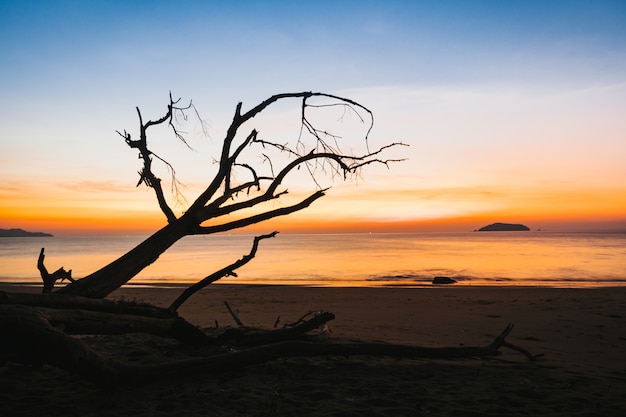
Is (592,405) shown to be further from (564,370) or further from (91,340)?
(91,340)

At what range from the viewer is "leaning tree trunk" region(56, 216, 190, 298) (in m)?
5.84

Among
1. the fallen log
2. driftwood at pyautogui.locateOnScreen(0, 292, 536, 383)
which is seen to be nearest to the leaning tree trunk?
driftwood at pyautogui.locateOnScreen(0, 292, 536, 383)

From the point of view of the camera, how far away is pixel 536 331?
33.5 feet

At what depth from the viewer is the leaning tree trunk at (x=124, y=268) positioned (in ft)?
19.2

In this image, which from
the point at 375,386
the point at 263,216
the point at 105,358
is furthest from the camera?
the point at 263,216

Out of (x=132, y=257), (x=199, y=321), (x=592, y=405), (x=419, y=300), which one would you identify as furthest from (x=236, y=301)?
(x=592, y=405)

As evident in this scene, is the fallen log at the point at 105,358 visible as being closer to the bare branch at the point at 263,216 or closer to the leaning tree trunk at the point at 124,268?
the leaning tree trunk at the point at 124,268

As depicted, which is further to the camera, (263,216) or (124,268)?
(263,216)

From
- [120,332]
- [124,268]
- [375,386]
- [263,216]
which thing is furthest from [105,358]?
[375,386]

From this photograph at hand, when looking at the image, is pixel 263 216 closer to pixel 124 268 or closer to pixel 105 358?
pixel 124 268

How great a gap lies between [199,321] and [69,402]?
7.32 m

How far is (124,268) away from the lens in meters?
6.05

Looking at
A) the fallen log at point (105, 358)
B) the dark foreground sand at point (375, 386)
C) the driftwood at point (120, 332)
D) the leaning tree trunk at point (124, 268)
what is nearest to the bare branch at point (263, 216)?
the leaning tree trunk at point (124, 268)

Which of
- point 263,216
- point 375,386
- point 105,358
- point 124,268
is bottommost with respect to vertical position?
point 375,386
